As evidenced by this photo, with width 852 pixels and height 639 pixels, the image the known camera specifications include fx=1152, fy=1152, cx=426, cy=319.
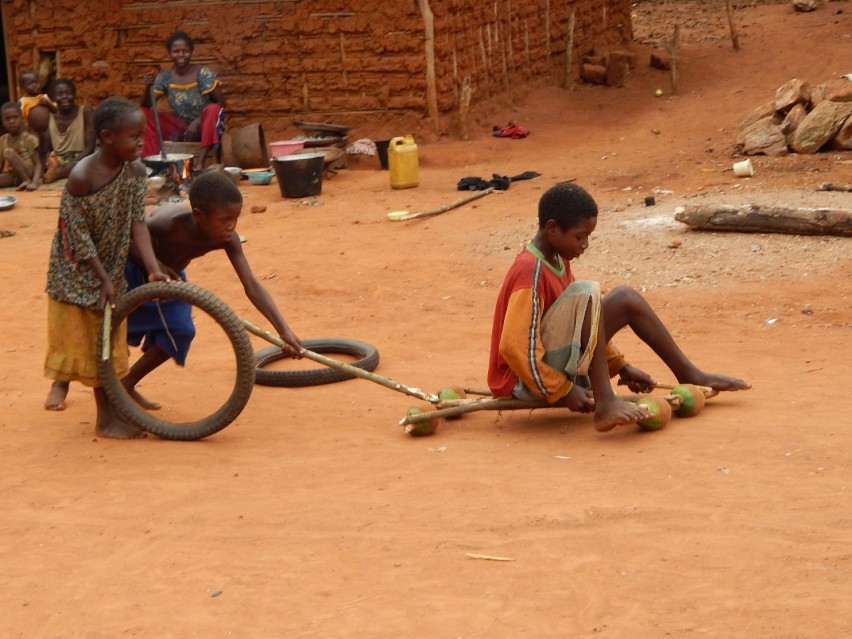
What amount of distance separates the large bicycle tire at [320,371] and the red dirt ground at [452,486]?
8cm

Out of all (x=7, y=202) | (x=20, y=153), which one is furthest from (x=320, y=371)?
(x=20, y=153)

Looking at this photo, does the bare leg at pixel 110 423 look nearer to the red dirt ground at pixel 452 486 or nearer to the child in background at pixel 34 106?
the red dirt ground at pixel 452 486

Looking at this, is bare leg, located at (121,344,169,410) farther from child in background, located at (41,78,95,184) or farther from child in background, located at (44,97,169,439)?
child in background, located at (41,78,95,184)

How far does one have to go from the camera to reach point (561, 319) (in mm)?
4559

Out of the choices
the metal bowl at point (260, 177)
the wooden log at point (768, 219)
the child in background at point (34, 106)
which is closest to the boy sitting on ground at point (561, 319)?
the wooden log at point (768, 219)

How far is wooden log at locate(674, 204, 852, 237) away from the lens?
7.89 meters

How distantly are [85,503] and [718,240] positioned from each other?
530 cm

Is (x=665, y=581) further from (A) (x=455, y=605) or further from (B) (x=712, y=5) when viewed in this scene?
(B) (x=712, y=5)

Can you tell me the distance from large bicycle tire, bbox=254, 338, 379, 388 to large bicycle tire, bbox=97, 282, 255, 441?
885mm

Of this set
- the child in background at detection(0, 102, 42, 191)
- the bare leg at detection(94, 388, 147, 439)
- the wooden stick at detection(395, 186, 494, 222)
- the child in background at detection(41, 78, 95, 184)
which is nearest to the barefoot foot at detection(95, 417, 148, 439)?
the bare leg at detection(94, 388, 147, 439)

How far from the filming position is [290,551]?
3639mm

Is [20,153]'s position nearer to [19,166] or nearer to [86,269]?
[19,166]

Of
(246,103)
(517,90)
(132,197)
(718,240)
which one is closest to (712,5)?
(517,90)

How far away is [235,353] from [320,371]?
1138 millimetres
